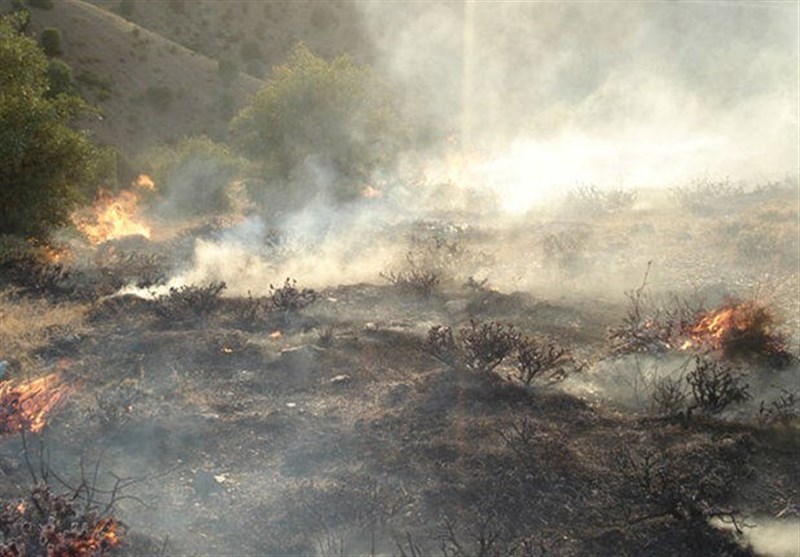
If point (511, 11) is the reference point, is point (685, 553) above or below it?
below

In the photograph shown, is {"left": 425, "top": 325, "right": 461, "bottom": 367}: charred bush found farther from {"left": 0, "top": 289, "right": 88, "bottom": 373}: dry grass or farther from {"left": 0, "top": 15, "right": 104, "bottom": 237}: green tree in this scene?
{"left": 0, "top": 15, "right": 104, "bottom": 237}: green tree

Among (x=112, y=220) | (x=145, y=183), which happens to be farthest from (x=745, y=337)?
(x=145, y=183)

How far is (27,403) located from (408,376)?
4.31 m

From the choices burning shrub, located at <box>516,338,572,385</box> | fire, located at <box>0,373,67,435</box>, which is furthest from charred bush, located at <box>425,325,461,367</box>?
fire, located at <box>0,373,67,435</box>

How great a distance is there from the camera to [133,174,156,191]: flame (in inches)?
1141

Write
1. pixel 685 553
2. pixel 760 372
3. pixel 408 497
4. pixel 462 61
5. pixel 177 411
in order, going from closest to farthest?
pixel 685 553 → pixel 408 497 → pixel 177 411 → pixel 760 372 → pixel 462 61

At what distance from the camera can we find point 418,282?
13.1m

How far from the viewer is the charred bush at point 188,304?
11438mm

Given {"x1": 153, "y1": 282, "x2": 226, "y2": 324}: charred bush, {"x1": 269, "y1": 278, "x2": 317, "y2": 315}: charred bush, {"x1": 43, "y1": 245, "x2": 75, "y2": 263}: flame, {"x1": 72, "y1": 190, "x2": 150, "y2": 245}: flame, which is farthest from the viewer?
{"x1": 72, "y1": 190, "x2": 150, "y2": 245}: flame

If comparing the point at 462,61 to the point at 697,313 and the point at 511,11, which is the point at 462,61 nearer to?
the point at 511,11

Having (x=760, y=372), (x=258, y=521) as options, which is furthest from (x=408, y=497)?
(x=760, y=372)

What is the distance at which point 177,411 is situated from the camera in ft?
26.6

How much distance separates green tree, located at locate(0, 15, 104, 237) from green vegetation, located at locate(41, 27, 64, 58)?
88.7ft

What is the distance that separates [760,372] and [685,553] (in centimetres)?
413
